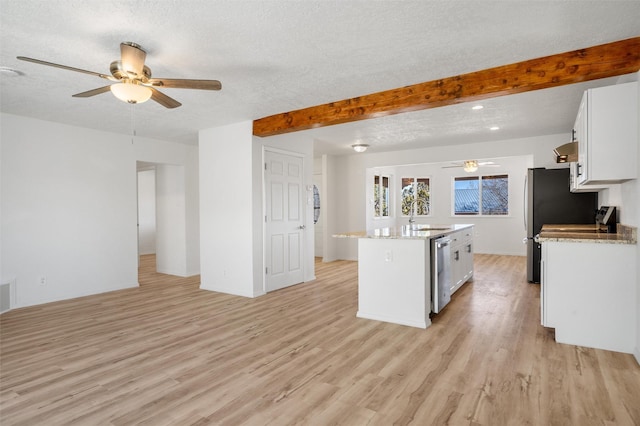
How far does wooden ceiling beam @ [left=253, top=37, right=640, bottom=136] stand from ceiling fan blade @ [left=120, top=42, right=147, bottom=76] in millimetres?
2176

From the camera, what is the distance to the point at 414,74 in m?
3.40

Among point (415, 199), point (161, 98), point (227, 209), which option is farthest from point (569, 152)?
point (415, 199)

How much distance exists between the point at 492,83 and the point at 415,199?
23.9ft

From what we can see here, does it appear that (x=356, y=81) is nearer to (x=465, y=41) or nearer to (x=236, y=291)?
(x=465, y=41)

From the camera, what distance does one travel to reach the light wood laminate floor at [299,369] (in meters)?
2.16

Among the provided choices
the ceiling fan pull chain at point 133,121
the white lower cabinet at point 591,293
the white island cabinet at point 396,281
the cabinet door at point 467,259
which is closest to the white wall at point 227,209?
the ceiling fan pull chain at point 133,121

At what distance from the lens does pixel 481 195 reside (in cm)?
978

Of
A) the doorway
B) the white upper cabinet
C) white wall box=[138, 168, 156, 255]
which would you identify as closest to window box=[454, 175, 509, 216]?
the white upper cabinet

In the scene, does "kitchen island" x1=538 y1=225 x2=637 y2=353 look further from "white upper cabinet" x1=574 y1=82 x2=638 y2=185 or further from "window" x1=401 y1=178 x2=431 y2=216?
"window" x1=401 y1=178 x2=431 y2=216

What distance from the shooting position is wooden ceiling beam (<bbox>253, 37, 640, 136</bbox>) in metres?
2.84

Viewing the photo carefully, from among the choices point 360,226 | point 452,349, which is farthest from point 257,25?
point 360,226

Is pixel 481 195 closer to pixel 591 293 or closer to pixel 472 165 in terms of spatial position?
pixel 472 165

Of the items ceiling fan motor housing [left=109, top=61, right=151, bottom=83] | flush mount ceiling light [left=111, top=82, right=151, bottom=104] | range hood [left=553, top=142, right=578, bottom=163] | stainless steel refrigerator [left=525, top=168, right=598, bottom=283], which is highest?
ceiling fan motor housing [left=109, top=61, right=151, bottom=83]

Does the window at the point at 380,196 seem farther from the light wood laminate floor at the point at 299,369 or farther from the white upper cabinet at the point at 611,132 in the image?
the white upper cabinet at the point at 611,132
